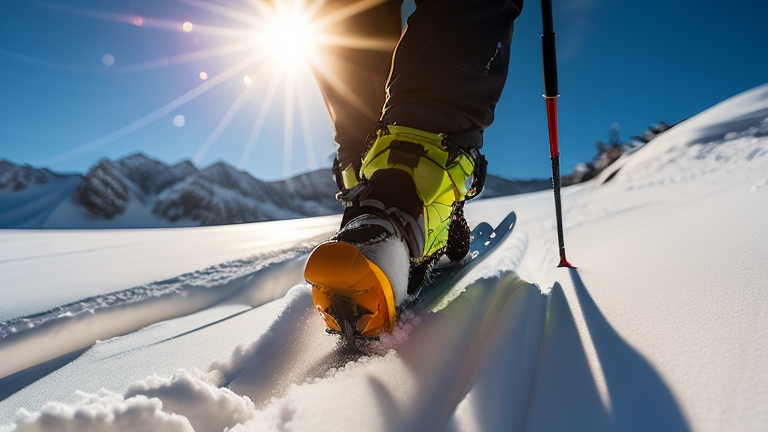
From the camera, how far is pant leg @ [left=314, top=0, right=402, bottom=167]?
881mm

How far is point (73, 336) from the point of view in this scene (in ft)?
2.09

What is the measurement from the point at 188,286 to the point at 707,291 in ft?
3.11

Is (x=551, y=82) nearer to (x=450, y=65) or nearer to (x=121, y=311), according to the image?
(x=450, y=65)

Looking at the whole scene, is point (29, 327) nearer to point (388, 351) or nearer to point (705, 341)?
point (388, 351)

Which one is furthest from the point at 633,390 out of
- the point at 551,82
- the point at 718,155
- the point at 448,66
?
the point at 718,155

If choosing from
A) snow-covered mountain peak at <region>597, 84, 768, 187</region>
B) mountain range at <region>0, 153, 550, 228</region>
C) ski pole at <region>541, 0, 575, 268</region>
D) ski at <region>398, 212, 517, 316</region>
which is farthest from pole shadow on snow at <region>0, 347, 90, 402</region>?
mountain range at <region>0, 153, 550, 228</region>

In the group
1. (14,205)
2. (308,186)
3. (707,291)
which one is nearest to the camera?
(707,291)

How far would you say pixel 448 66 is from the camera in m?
0.62

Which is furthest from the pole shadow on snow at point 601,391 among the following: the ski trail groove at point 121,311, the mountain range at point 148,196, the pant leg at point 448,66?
the mountain range at point 148,196

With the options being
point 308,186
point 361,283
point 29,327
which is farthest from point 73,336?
point 308,186

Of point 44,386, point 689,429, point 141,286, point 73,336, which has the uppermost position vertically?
point 141,286

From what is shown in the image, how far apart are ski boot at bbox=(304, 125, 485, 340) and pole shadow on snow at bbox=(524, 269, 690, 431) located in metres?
0.19

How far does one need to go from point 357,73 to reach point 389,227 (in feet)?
1.87

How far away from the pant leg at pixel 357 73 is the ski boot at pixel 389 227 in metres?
0.29
